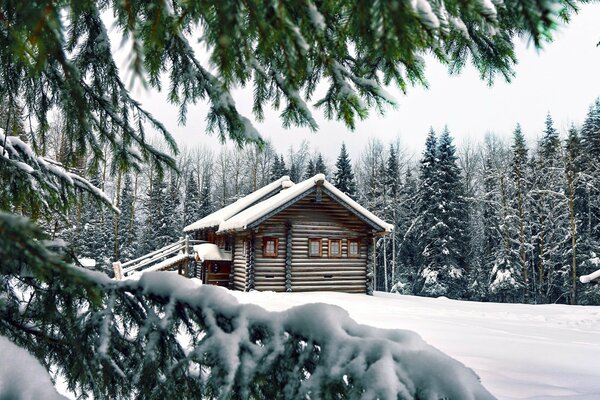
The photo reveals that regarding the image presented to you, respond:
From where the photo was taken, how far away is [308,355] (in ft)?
4.73

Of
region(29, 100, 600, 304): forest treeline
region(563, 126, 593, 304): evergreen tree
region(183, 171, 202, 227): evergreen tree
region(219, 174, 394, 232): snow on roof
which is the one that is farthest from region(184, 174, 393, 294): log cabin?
region(183, 171, 202, 227): evergreen tree

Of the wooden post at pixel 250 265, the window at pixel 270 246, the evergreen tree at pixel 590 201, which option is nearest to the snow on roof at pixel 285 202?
the wooden post at pixel 250 265

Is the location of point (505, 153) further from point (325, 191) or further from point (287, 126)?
point (287, 126)

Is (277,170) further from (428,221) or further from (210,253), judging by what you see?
(210,253)

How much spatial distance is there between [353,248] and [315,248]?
77.1 inches

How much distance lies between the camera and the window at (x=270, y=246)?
62.2ft

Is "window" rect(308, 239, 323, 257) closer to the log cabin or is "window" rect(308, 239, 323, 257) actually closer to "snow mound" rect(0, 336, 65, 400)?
the log cabin

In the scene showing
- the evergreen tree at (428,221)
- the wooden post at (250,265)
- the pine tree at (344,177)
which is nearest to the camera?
the wooden post at (250,265)

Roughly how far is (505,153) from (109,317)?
Answer: 51.7 metres

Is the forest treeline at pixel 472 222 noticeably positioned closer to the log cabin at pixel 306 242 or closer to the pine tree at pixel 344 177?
the pine tree at pixel 344 177

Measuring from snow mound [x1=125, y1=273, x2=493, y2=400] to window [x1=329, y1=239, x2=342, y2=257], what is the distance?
18428mm

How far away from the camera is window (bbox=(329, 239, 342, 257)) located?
1997cm

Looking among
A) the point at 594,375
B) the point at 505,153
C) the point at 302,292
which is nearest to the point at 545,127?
the point at 505,153

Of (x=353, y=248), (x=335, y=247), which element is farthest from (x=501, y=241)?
(x=335, y=247)
